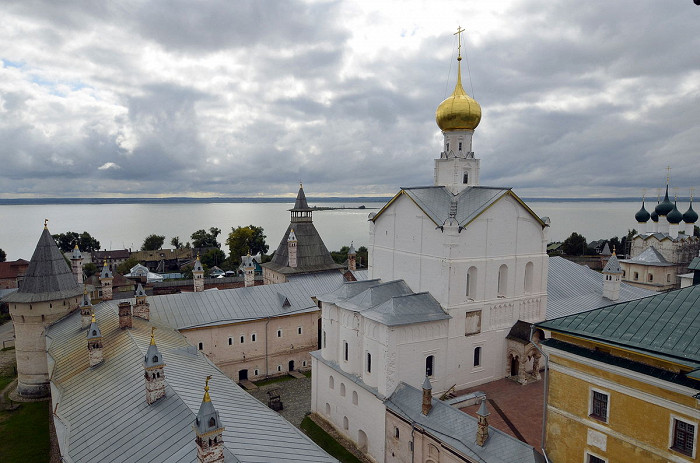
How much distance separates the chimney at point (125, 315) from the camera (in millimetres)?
19766

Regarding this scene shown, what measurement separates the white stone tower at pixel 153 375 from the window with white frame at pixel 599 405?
39.0ft

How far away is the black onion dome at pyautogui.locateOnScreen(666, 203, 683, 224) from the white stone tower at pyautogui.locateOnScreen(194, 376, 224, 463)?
4293 cm

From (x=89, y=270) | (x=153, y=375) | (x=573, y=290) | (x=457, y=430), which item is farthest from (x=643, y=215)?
(x=89, y=270)

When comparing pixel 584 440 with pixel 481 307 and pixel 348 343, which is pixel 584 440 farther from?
pixel 348 343

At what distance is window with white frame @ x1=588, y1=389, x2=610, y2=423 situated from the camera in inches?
425

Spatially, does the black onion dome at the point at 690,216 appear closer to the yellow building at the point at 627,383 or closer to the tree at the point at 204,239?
the yellow building at the point at 627,383

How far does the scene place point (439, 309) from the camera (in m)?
18.4

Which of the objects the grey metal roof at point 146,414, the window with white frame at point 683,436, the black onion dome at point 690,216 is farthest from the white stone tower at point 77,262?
the black onion dome at point 690,216

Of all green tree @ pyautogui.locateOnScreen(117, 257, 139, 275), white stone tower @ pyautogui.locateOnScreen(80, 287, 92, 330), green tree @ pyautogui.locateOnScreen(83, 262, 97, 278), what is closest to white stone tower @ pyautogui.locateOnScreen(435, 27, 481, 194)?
white stone tower @ pyautogui.locateOnScreen(80, 287, 92, 330)

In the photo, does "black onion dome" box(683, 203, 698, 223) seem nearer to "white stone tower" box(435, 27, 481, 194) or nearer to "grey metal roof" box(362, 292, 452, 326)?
"white stone tower" box(435, 27, 481, 194)

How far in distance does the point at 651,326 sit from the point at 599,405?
2.38 meters

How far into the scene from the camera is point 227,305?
87.4ft

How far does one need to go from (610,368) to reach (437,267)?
29.5 ft

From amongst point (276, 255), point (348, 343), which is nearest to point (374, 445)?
point (348, 343)
